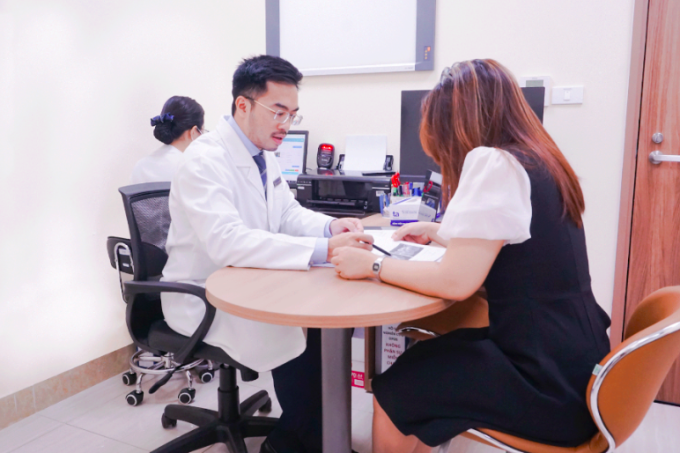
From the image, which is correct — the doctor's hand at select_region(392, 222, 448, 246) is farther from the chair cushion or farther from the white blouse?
the chair cushion

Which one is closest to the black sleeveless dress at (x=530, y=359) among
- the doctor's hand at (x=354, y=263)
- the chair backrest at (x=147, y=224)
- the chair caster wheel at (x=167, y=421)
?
the doctor's hand at (x=354, y=263)

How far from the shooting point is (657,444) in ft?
6.10

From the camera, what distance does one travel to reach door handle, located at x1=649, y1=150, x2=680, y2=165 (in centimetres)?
209

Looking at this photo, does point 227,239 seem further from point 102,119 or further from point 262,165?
point 102,119

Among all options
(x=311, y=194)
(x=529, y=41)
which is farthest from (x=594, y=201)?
(x=311, y=194)

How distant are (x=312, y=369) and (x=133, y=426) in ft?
2.89

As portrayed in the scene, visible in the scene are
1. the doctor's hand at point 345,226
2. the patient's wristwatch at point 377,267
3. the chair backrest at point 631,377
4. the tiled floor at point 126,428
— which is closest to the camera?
the chair backrest at point 631,377

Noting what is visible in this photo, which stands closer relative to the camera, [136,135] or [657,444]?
[657,444]

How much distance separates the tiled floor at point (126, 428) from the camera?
6.06 feet

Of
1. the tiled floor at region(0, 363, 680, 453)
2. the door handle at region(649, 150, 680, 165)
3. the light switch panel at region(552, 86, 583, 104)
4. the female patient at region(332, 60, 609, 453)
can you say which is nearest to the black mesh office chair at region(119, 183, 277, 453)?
the tiled floor at region(0, 363, 680, 453)

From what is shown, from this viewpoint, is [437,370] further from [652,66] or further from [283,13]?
[283,13]

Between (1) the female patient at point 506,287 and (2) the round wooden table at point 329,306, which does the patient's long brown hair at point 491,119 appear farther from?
(2) the round wooden table at point 329,306

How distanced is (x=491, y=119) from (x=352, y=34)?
1700 millimetres

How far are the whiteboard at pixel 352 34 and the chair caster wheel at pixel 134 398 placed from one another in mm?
1825
